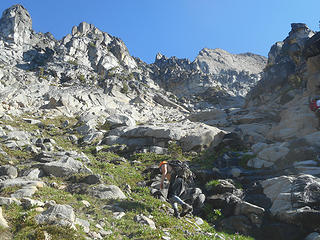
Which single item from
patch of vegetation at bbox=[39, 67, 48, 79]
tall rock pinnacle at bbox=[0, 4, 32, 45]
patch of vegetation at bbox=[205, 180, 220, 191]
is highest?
tall rock pinnacle at bbox=[0, 4, 32, 45]

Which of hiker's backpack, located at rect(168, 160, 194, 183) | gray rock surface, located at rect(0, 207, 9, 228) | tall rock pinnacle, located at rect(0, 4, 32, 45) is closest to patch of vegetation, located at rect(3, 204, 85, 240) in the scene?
gray rock surface, located at rect(0, 207, 9, 228)

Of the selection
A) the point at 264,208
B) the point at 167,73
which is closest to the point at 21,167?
the point at 264,208

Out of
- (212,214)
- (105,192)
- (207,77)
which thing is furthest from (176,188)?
(207,77)

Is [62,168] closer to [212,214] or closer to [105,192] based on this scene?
[105,192]

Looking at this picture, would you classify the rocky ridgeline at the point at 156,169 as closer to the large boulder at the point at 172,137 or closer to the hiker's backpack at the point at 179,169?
the large boulder at the point at 172,137

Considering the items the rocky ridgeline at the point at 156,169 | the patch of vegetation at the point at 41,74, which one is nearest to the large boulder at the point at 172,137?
the rocky ridgeline at the point at 156,169

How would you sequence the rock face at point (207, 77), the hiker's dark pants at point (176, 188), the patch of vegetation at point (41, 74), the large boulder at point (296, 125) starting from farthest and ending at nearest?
the rock face at point (207, 77) < the patch of vegetation at point (41, 74) < the large boulder at point (296, 125) < the hiker's dark pants at point (176, 188)

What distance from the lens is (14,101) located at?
144 ft

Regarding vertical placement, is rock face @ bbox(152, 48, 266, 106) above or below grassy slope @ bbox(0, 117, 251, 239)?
above

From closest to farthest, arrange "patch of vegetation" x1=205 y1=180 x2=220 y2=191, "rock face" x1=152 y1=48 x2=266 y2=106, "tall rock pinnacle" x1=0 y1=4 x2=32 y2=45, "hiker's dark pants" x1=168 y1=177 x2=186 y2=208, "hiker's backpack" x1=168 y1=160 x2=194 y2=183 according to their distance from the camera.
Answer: "hiker's dark pants" x1=168 y1=177 x2=186 y2=208 < "hiker's backpack" x1=168 y1=160 x2=194 y2=183 < "patch of vegetation" x1=205 y1=180 x2=220 y2=191 < "tall rock pinnacle" x1=0 y1=4 x2=32 y2=45 < "rock face" x1=152 y1=48 x2=266 y2=106

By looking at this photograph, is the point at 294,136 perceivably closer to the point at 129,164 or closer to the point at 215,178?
the point at 215,178

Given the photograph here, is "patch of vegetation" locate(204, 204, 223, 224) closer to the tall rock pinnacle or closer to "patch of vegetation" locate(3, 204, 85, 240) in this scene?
"patch of vegetation" locate(3, 204, 85, 240)

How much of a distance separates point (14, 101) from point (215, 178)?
43.3m

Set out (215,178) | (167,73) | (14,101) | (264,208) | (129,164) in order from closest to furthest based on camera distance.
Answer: (264,208), (215,178), (129,164), (14,101), (167,73)
